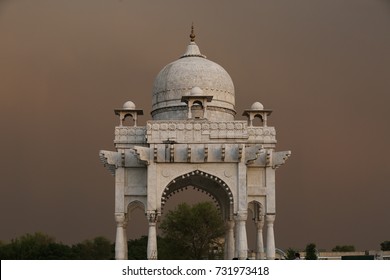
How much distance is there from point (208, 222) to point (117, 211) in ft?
60.4

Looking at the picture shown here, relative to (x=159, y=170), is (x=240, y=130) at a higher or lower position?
higher

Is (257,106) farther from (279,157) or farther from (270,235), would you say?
(270,235)

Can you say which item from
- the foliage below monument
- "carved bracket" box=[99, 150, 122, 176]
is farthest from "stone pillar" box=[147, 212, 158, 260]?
the foliage below monument

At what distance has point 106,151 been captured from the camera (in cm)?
2833

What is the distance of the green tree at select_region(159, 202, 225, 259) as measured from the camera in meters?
43.0

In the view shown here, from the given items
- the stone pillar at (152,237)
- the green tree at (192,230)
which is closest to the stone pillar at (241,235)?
the stone pillar at (152,237)

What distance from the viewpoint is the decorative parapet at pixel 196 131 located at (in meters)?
27.4

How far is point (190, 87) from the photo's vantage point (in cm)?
2980

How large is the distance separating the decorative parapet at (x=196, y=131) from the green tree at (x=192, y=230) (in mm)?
15655

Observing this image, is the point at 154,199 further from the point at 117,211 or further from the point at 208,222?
the point at 208,222

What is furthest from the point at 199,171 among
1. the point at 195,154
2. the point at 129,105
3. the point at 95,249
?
the point at 95,249

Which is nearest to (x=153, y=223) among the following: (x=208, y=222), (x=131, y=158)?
(x=131, y=158)

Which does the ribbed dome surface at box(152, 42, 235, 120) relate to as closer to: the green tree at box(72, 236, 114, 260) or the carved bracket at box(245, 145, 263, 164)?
the carved bracket at box(245, 145, 263, 164)

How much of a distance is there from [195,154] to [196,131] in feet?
3.15
